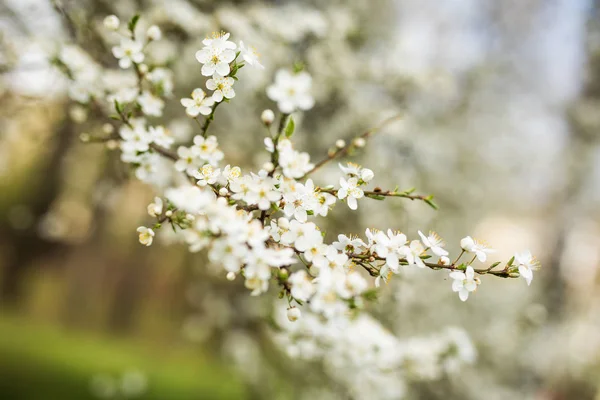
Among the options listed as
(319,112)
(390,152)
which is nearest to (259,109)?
(319,112)

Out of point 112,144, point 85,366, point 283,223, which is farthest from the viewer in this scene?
point 85,366

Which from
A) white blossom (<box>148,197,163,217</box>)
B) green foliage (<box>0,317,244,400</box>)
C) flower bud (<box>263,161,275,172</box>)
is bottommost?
white blossom (<box>148,197,163,217</box>)

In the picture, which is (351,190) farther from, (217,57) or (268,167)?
(217,57)

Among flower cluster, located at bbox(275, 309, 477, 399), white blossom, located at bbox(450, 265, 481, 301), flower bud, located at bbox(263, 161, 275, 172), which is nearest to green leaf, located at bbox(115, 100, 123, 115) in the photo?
flower bud, located at bbox(263, 161, 275, 172)

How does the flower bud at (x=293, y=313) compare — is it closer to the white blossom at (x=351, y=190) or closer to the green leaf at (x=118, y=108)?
the white blossom at (x=351, y=190)

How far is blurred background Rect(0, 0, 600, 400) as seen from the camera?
3.21 metres

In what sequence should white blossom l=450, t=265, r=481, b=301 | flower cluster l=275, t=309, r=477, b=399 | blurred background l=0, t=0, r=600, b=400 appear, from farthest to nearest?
blurred background l=0, t=0, r=600, b=400, flower cluster l=275, t=309, r=477, b=399, white blossom l=450, t=265, r=481, b=301

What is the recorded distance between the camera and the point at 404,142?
378 centimetres

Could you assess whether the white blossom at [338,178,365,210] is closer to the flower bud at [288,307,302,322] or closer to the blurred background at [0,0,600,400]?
the flower bud at [288,307,302,322]

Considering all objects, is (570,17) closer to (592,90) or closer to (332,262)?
(592,90)

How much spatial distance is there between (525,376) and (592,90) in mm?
2998

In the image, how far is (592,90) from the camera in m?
4.91

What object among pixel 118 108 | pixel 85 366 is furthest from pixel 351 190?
pixel 85 366

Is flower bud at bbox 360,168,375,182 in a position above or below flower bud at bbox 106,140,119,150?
below
